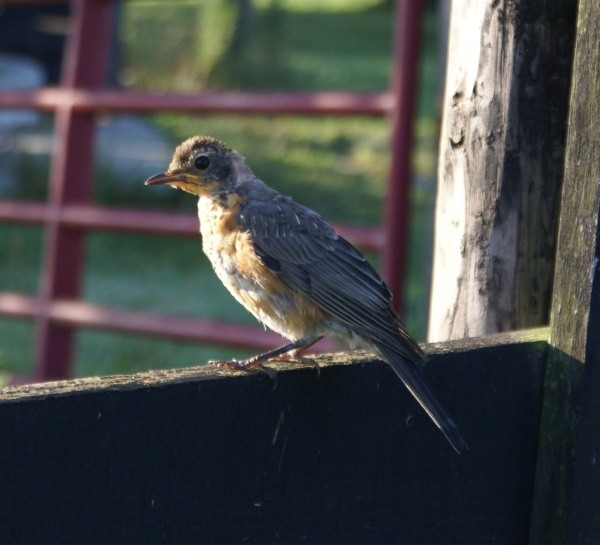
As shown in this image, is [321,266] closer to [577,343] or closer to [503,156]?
[503,156]

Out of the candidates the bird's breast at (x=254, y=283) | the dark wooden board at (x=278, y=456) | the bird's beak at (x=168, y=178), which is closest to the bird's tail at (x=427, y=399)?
the dark wooden board at (x=278, y=456)

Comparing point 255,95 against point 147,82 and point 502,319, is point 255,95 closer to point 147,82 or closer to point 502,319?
point 502,319

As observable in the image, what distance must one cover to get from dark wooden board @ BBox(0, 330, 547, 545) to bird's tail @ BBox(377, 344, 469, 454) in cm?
5

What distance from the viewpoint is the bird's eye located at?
11.2ft

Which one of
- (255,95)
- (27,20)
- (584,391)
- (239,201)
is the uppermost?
(27,20)

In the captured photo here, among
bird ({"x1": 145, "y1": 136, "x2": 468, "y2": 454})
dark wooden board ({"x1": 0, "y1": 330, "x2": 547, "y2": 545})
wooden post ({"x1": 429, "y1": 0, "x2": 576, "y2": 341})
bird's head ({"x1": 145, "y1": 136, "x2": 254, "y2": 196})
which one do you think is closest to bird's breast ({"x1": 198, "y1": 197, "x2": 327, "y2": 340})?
bird ({"x1": 145, "y1": 136, "x2": 468, "y2": 454})

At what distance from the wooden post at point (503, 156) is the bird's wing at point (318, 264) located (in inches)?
8.1

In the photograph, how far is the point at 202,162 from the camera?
3.42m

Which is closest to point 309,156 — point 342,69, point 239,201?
point 342,69

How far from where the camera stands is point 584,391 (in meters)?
2.42

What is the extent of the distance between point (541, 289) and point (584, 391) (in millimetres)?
422

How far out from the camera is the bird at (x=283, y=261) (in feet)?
9.51

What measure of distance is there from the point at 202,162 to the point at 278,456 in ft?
4.93

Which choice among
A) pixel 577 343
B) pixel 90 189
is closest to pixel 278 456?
pixel 577 343
